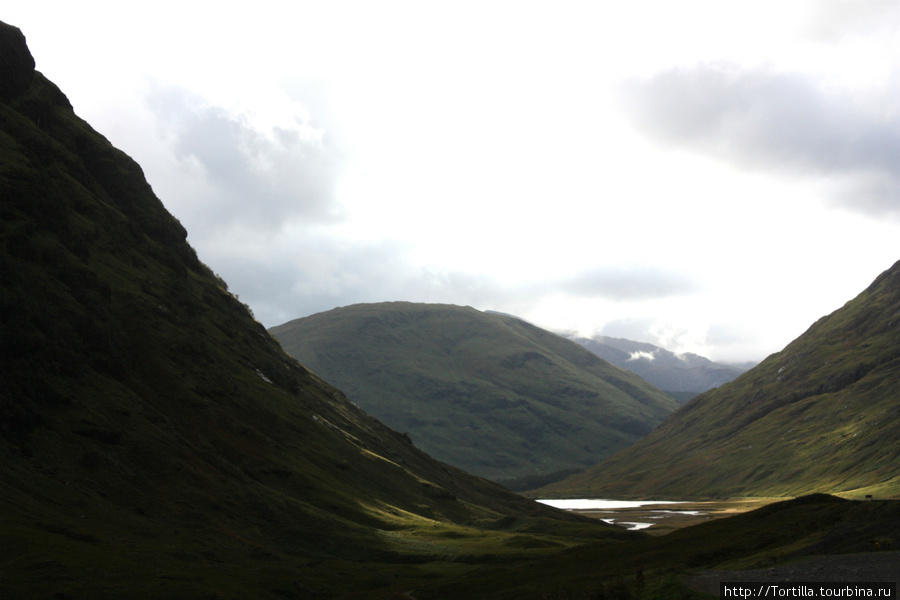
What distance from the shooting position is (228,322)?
7323 inches

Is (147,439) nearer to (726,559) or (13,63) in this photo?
(726,559)

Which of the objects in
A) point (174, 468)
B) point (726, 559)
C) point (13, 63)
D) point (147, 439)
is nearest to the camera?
point (726, 559)

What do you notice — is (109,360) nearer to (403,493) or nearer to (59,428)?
(59,428)

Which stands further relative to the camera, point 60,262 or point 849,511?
point 60,262

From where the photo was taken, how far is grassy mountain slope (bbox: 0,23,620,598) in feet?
249

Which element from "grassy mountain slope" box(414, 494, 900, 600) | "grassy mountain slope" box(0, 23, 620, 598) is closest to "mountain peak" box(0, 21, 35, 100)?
"grassy mountain slope" box(0, 23, 620, 598)

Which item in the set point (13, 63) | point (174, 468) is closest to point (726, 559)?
point (174, 468)

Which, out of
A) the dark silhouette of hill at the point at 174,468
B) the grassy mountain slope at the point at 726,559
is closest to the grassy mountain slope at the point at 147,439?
the dark silhouette of hill at the point at 174,468

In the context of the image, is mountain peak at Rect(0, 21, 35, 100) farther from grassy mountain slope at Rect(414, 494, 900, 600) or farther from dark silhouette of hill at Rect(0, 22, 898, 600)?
grassy mountain slope at Rect(414, 494, 900, 600)

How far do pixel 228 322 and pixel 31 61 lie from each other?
84.1m

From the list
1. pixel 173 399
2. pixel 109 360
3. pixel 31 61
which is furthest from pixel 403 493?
pixel 31 61

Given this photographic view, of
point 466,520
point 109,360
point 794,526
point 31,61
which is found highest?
point 31,61

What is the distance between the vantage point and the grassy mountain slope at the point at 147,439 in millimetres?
75875

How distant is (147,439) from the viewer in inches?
4107
